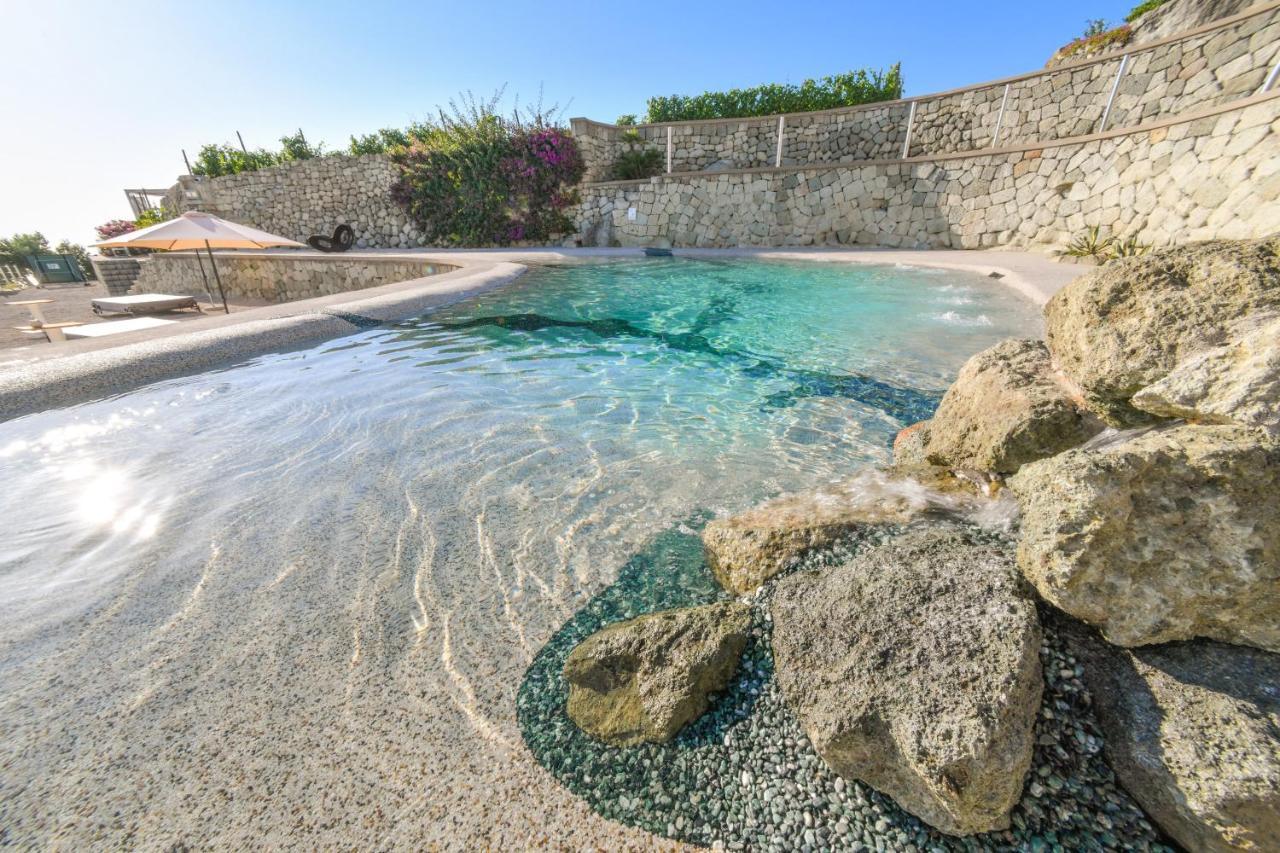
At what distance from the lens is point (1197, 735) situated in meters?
1.12

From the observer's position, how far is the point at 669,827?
4.36 feet

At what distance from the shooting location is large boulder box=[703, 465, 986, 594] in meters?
2.07

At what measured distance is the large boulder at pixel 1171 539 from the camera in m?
1.19

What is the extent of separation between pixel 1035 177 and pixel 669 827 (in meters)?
A: 15.3

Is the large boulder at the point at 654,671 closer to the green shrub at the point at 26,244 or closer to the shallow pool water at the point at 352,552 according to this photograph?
the shallow pool water at the point at 352,552

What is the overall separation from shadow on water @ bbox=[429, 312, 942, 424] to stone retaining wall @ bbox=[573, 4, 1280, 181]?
1146 cm

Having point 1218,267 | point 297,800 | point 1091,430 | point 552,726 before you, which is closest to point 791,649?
point 552,726

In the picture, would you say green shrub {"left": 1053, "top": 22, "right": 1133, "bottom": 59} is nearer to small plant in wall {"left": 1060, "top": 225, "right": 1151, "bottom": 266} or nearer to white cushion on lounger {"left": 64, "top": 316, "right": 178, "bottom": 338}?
small plant in wall {"left": 1060, "top": 225, "right": 1151, "bottom": 266}

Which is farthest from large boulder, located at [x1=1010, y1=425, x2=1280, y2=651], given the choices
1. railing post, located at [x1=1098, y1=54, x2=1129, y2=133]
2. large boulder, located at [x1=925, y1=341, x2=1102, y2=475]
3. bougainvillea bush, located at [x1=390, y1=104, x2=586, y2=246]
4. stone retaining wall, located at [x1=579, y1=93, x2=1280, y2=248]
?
bougainvillea bush, located at [x1=390, y1=104, x2=586, y2=246]

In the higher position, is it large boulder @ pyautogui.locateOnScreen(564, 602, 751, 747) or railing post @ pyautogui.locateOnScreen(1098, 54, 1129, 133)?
railing post @ pyautogui.locateOnScreen(1098, 54, 1129, 133)

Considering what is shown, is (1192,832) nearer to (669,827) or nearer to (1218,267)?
(669,827)

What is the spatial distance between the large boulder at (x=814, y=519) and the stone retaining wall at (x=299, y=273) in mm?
10800

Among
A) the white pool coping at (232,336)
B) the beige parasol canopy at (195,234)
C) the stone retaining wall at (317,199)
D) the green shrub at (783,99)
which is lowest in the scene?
the white pool coping at (232,336)

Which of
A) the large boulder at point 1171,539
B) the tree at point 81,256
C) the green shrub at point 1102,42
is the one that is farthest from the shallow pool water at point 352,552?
the tree at point 81,256
